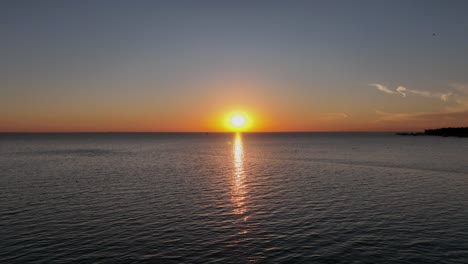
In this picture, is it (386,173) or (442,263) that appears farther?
(386,173)

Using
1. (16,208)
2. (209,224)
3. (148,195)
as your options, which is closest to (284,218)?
(209,224)

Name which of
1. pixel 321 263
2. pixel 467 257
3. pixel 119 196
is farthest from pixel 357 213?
pixel 119 196

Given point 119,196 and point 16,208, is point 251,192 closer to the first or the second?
point 119,196

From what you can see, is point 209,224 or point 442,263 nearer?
point 442,263

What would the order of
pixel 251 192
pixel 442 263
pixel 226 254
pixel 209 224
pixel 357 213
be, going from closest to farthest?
pixel 442 263 < pixel 226 254 < pixel 209 224 < pixel 357 213 < pixel 251 192

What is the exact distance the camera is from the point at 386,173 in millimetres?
72312

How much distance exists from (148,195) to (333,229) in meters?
27.3

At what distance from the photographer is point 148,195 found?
48.2 m

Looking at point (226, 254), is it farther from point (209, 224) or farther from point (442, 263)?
point (442, 263)

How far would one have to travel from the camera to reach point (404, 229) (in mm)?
31125

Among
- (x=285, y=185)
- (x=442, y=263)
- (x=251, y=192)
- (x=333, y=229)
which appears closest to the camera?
(x=442, y=263)

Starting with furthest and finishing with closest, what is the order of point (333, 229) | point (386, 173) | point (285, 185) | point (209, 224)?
point (386, 173) → point (285, 185) → point (209, 224) → point (333, 229)

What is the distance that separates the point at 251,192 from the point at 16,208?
30.3 m

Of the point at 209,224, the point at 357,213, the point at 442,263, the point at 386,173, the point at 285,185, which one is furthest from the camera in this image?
the point at 386,173
